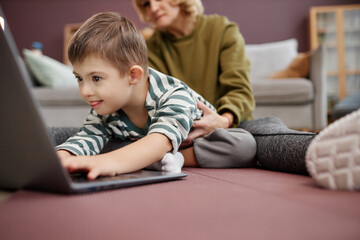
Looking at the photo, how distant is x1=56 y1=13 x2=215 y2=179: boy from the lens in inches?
25.3

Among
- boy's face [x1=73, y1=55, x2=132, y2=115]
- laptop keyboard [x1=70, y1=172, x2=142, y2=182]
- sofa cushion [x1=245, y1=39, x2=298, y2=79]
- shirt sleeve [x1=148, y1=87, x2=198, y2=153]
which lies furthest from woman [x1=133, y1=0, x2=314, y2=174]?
sofa cushion [x1=245, y1=39, x2=298, y2=79]

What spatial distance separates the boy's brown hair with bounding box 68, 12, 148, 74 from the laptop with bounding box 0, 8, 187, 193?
284 mm

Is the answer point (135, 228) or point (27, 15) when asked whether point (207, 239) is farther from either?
point (27, 15)

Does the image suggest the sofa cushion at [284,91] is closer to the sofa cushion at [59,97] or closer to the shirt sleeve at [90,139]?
the sofa cushion at [59,97]

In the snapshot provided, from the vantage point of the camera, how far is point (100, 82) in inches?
27.8

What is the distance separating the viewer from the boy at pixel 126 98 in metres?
0.64

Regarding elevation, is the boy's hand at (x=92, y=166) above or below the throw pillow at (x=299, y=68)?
above

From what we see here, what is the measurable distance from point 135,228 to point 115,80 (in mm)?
443

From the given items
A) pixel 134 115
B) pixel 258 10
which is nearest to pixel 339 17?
pixel 258 10

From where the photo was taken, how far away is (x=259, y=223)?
338 millimetres

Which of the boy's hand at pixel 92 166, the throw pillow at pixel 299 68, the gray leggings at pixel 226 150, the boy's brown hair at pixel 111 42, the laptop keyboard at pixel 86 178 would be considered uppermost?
the boy's brown hair at pixel 111 42

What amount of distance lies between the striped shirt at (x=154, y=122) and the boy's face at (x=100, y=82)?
0.27 feet

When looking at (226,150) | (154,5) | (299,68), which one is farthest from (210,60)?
(299,68)

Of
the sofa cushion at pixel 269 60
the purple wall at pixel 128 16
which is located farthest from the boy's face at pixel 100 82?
the purple wall at pixel 128 16
